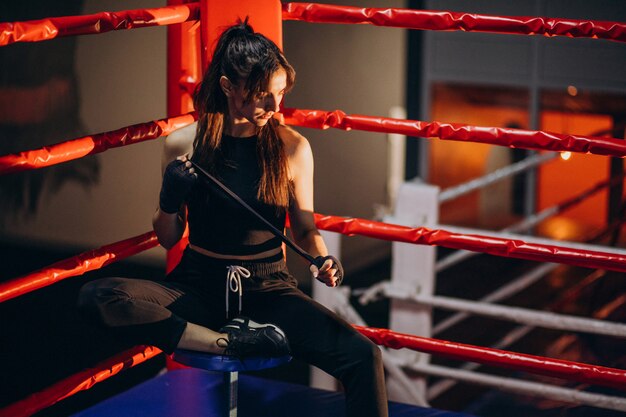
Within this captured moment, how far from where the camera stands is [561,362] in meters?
1.95

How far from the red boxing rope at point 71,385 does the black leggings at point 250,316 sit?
21cm

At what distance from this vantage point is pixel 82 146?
5.86 feet

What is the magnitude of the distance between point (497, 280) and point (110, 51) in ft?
9.85

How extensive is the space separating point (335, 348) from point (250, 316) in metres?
0.21

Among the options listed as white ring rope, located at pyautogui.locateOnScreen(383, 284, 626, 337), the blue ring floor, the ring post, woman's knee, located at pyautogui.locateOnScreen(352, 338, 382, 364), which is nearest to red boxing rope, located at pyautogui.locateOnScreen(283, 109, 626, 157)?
the ring post

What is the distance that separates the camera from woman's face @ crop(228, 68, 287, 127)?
181 centimetres

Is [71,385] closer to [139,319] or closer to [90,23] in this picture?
[139,319]

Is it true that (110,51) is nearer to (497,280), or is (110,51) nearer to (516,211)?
(497,280)

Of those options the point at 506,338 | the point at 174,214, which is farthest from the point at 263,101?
the point at 506,338

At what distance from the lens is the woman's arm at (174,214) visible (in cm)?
188

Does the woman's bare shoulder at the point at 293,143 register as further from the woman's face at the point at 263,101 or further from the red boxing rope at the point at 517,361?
the red boxing rope at the point at 517,361

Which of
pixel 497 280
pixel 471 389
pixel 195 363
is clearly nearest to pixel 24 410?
pixel 195 363

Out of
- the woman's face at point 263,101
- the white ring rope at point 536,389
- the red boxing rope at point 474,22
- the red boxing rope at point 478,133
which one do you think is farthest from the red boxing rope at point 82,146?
the white ring rope at point 536,389

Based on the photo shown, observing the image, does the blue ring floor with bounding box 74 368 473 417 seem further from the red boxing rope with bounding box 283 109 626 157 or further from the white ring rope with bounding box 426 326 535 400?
the white ring rope with bounding box 426 326 535 400
